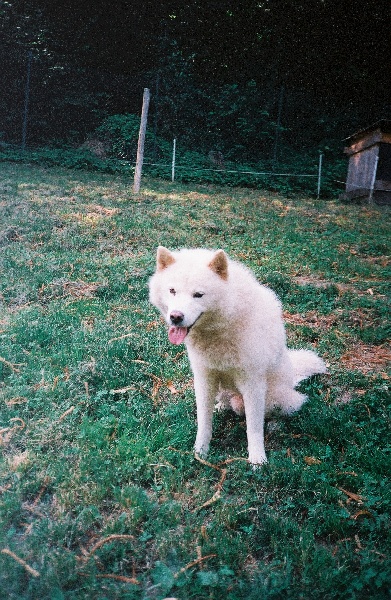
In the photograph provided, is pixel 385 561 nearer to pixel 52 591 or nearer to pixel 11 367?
pixel 52 591

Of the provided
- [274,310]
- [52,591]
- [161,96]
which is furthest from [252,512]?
[161,96]

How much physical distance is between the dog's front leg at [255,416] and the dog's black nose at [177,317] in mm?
630

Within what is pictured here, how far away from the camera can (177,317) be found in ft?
7.95

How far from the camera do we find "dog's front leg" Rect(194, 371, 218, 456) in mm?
2873

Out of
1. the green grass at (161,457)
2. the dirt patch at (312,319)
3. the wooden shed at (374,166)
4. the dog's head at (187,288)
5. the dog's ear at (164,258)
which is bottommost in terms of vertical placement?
the green grass at (161,457)

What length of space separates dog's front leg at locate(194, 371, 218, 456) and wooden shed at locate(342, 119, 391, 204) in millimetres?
12914

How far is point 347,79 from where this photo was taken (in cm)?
2059

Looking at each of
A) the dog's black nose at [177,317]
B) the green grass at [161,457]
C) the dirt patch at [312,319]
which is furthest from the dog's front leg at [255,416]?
the dirt patch at [312,319]

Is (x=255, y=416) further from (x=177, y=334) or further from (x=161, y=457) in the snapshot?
(x=177, y=334)

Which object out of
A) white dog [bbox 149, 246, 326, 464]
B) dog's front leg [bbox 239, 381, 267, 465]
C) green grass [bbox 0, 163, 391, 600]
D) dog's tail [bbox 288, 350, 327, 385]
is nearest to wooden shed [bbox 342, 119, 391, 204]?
green grass [bbox 0, 163, 391, 600]

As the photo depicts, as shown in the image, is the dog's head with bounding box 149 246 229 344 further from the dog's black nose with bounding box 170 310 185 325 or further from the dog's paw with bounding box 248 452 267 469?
the dog's paw with bounding box 248 452 267 469

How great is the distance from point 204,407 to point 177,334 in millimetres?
655

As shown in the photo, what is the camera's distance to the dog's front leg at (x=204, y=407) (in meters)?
2.87

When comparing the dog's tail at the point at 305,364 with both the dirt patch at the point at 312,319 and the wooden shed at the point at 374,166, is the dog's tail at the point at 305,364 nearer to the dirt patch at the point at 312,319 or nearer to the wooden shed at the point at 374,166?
the dirt patch at the point at 312,319
